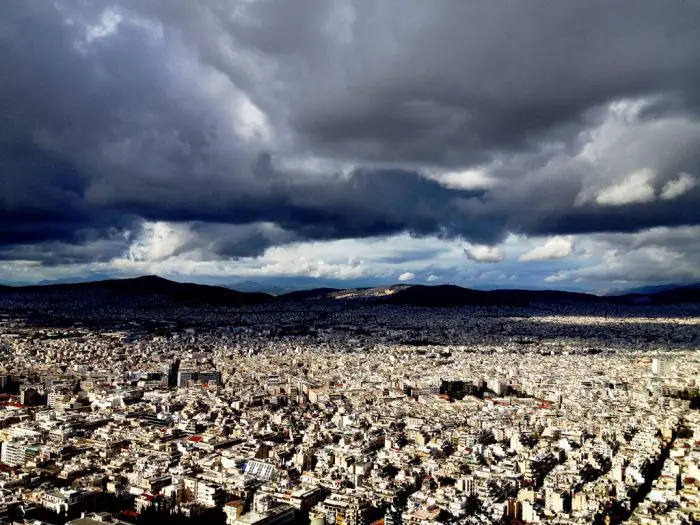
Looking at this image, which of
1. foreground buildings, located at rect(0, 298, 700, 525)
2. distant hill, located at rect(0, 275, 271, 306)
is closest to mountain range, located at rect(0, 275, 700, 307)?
distant hill, located at rect(0, 275, 271, 306)

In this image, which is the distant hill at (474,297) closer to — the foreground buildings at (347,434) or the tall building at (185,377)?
the foreground buildings at (347,434)

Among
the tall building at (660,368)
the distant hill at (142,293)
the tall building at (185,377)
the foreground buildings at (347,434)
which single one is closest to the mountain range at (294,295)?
the distant hill at (142,293)

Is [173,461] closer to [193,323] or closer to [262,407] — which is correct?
[262,407]

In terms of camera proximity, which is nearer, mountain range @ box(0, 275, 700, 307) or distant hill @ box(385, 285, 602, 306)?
mountain range @ box(0, 275, 700, 307)

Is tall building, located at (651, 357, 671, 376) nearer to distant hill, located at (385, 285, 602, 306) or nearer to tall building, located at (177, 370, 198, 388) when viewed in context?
tall building, located at (177, 370, 198, 388)

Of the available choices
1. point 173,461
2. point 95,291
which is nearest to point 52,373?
point 173,461
